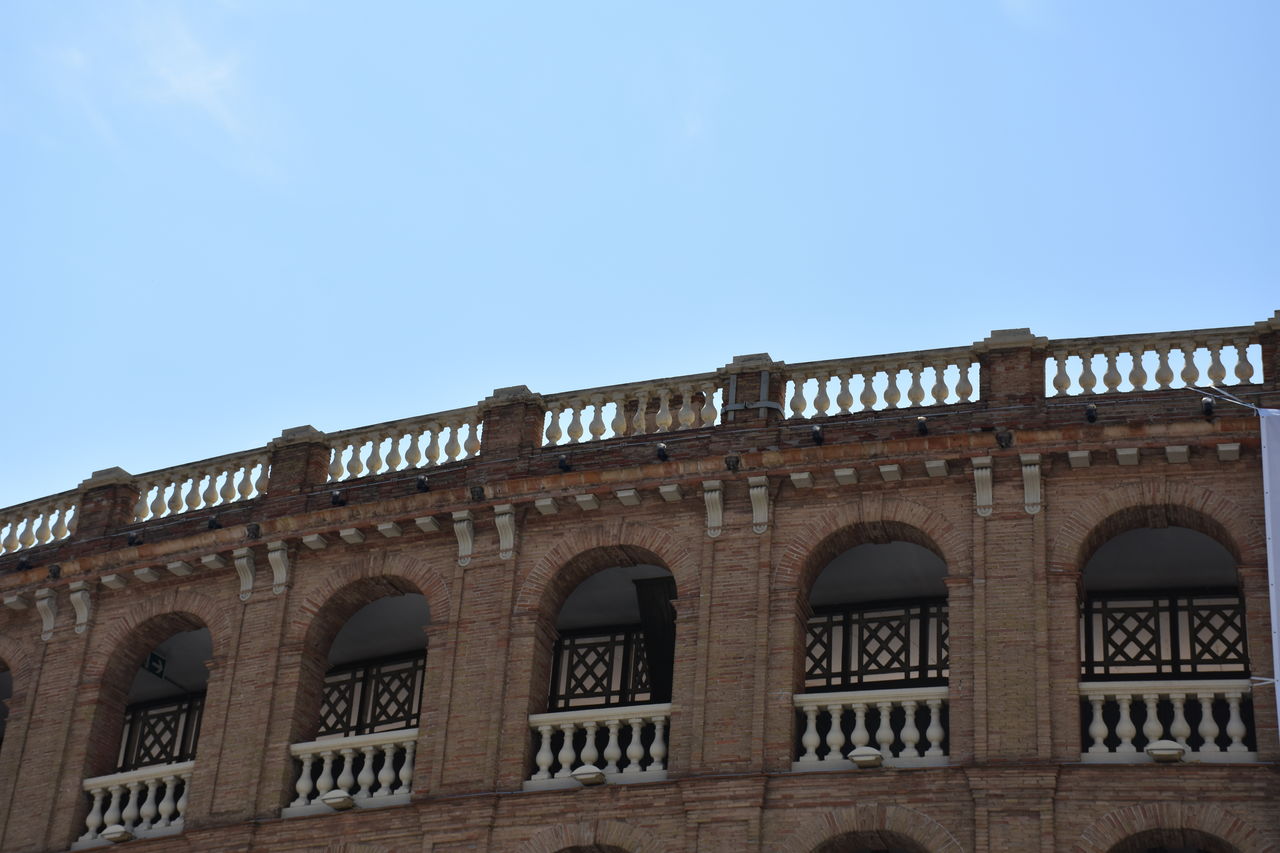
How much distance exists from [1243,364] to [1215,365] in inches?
13.6

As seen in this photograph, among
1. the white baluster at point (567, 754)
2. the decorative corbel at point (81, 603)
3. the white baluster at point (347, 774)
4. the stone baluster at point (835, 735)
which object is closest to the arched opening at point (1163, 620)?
the stone baluster at point (835, 735)

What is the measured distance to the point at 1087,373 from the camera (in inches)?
1107

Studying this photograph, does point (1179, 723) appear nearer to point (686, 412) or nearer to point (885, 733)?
point (885, 733)

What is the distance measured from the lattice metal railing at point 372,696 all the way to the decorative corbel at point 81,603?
3563mm

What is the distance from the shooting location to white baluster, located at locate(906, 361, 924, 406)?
28625 millimetres

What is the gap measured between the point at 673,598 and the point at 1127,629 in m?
5.97

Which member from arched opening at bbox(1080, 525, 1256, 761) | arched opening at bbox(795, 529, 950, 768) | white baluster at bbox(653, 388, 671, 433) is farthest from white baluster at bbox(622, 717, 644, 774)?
arched opening at bbox(1080, 525, 1256, 761)

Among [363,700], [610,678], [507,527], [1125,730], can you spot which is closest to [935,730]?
[1125,730]

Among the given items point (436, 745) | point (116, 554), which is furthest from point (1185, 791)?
point (116, 554)

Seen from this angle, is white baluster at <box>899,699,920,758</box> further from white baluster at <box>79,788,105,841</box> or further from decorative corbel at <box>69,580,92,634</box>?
decorative corbel at <box>69,580,92,634</box>

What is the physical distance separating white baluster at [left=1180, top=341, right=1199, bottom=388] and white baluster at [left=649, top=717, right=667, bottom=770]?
7.73 m

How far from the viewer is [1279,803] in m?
24.6

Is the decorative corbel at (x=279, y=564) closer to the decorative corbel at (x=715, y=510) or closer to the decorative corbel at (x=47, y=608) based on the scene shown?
the decorative corbel at (x=47, y=608)

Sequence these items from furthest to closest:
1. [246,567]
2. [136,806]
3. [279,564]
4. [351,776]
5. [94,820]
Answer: [246,567]
[279,564]
[94,820]
[136,806]
[351,776]
